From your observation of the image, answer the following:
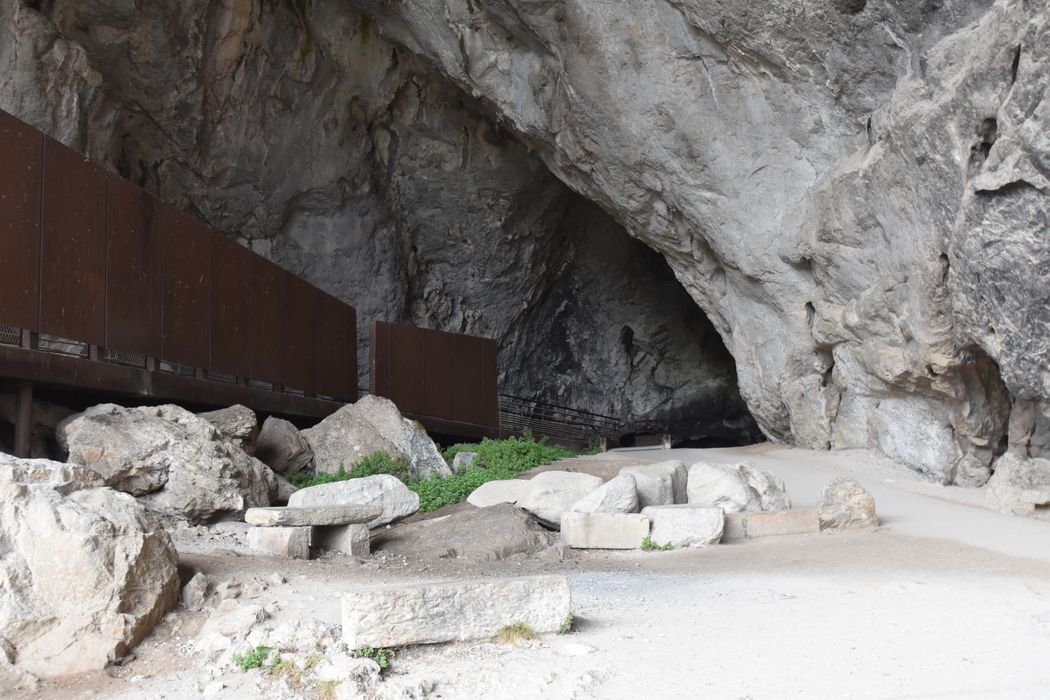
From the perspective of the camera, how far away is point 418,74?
18219mm

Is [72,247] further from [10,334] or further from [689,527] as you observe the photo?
[689,527]

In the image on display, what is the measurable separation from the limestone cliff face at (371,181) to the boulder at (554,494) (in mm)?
8809

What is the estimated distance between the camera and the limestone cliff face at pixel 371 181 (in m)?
14.2

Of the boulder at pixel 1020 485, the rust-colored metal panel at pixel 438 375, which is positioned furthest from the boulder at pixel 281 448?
the boulder at pixel 1020 485

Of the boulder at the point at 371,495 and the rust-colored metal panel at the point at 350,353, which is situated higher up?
the rust-colored metal panel at the point at 350,353

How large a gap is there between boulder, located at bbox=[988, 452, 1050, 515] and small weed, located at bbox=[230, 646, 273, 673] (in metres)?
7.52

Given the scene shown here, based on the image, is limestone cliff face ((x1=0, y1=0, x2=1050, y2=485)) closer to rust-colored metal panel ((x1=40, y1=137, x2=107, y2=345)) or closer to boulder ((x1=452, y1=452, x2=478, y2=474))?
rust-colored metal panel ((x1=40, y1=137, x2=107, y2=345))

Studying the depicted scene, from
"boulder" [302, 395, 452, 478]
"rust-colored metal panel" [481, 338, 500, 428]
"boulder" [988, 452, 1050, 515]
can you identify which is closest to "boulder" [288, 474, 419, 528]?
"boulder" [302, 395, 452, 478]

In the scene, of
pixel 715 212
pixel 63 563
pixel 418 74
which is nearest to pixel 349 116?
pixel 418 74

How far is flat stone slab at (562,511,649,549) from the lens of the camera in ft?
24.8

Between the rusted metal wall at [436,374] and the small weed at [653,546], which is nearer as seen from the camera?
the small weed at [653,546]

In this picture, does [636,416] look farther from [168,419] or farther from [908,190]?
[168,419]

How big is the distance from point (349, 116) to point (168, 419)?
11967 mm

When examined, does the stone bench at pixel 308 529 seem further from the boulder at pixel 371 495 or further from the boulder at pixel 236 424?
the boulder at pixel 236 424
